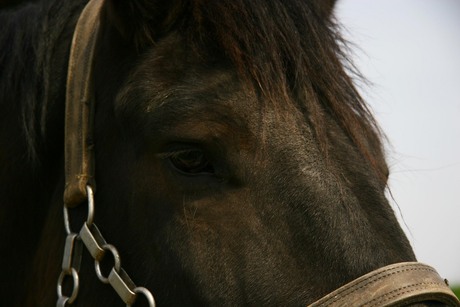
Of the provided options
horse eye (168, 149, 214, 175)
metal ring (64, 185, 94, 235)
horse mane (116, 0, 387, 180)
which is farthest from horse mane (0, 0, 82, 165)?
horse eye (168, 149, 214, 175)

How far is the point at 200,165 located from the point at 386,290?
0.81 metres

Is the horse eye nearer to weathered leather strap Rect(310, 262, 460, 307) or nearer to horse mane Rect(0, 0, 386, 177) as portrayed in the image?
horse mane Rect(0, 0, 386, 177)

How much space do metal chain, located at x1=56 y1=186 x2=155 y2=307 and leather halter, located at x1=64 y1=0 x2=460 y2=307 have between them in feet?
0.35

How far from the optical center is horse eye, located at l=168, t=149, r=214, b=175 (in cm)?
Result: 262

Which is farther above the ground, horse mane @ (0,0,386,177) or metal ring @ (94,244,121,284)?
horse mane @ (0,0,386,177)

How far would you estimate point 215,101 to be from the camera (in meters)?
2.66

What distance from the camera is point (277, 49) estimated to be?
111 inches

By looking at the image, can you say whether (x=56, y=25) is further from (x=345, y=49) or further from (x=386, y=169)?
(x=386, y=169)

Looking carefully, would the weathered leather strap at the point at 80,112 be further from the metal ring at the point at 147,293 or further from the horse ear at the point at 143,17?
the metal ring at the point at 147,293

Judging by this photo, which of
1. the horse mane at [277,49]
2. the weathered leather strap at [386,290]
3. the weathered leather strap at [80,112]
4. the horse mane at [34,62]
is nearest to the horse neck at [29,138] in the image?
the horse mane at [34,62]

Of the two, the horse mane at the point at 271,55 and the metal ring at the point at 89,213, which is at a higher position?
the horse mane at the point at 271,55

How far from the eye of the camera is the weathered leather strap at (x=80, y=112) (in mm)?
2879

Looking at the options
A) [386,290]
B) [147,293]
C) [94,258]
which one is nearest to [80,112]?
[94,258]

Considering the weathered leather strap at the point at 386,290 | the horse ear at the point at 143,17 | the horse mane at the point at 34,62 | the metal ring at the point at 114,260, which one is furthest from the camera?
the horse mane at the point at 34,62
